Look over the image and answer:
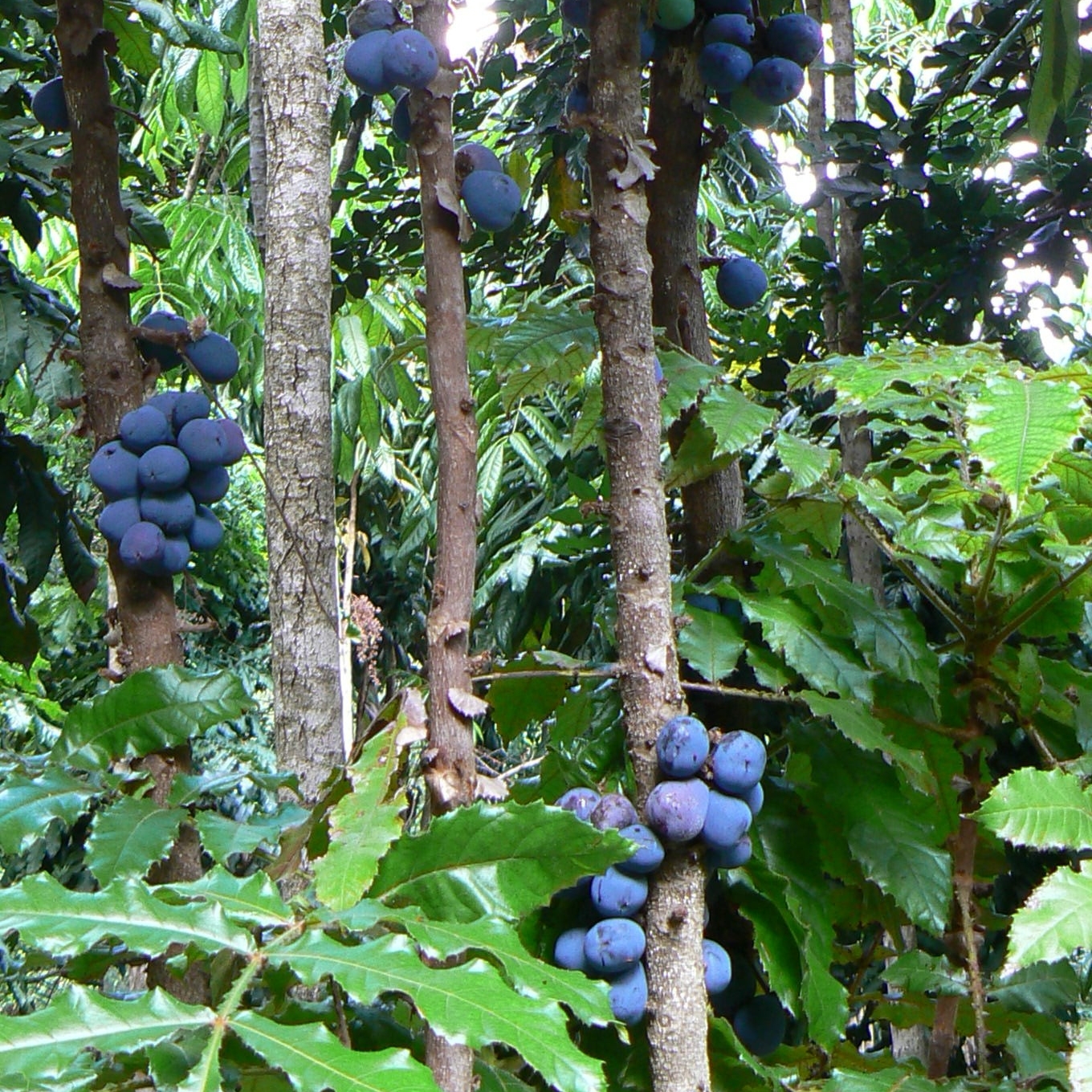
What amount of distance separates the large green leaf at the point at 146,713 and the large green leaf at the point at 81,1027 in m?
0.44

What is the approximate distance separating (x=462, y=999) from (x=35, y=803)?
20.1 inches

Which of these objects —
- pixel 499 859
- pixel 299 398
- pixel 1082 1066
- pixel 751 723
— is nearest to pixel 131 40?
pixel 299 398

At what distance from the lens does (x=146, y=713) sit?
1.01 m

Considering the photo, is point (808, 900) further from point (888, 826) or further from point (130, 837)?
point (130, 837)

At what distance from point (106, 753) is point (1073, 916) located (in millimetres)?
745

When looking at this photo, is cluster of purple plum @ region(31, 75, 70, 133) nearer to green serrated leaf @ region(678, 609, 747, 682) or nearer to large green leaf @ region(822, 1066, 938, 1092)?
green serrated leaf @ region(678, 609, 747, 682)

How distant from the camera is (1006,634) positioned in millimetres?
1058

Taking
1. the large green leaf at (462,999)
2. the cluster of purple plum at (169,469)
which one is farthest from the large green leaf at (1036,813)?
the cluster of purple plum at (169,469)

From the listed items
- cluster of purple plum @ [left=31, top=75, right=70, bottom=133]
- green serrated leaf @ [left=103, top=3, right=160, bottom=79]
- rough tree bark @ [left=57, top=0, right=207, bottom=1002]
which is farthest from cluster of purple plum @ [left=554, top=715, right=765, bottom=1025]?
green serrated leaf @ [left=103, top=3, right=160, bottom=79]

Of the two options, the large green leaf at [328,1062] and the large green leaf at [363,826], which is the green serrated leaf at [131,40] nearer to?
the large green leaf at [363,826]

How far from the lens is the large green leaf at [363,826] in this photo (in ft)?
2.35

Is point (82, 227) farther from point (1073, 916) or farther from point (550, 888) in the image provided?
point (1073, 916)

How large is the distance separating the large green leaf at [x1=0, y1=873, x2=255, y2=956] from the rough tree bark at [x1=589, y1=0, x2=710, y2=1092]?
329 millimetres

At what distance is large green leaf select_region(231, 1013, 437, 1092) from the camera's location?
1.72ft
